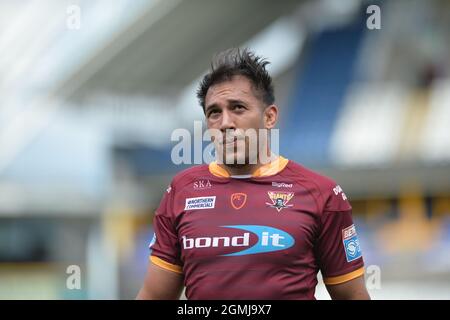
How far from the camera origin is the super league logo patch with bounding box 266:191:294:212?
7.46ft

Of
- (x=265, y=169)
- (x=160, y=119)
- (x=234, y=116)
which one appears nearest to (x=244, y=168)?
(x=265, y=169)

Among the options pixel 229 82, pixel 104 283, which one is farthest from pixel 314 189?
pixel 104 283

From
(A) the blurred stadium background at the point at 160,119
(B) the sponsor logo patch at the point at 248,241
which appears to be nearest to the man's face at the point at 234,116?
(B) the sponsor logo patch at the point at 248,241

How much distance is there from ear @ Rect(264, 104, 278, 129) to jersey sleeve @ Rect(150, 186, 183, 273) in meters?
0.41

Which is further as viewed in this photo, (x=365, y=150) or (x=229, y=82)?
(x=365, y=150)

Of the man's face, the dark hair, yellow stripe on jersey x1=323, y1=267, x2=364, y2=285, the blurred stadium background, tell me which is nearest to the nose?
the man's face

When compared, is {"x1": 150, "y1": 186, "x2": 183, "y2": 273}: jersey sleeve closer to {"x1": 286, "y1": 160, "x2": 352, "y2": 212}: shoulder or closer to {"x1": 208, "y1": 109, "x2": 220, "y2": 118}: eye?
{"x1": 208, "y1": 109, "x2": 220, "y2": 118}: eye

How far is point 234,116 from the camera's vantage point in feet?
7.52

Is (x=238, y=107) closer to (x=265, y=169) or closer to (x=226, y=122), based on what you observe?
(x=226, y=122)

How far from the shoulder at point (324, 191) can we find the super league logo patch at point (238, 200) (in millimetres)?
187

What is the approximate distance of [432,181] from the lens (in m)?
11.2

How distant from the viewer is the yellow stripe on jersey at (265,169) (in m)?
2.36

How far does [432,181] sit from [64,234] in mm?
6125

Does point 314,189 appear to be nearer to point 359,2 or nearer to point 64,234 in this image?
point 64,234
